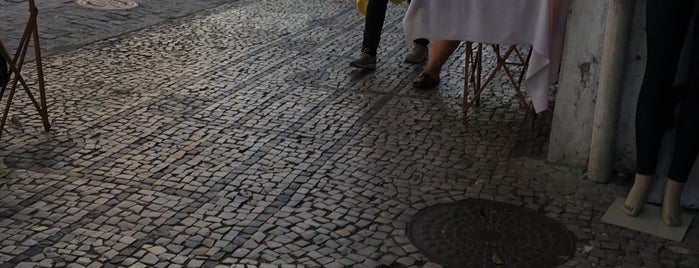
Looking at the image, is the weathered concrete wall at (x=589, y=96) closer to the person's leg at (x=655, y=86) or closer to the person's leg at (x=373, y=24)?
the person's leg at (x=655, y=86)

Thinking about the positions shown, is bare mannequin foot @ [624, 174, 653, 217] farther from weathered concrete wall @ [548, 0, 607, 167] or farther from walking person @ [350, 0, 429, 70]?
walking person @ [350, 0, 429, 70]

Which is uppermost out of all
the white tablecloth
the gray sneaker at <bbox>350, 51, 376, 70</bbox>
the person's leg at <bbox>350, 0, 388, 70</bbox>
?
the white tablecloth

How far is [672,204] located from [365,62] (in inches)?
133

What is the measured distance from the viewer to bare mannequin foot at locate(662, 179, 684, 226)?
4156 millimetres

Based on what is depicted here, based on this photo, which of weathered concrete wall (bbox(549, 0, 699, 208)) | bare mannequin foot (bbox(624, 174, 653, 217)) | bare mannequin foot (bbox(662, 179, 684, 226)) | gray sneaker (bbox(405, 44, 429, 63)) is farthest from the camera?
gray sneaker (bbox(405, 44, 429, 63))

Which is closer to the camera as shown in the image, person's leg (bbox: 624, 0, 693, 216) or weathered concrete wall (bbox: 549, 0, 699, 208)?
person's leg (bbox: 624, 0, 693, 216)

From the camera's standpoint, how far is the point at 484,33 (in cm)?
527

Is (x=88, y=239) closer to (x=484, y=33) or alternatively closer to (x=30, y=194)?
(x=30, y=194)

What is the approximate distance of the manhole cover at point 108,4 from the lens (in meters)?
9.41

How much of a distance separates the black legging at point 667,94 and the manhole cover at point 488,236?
26.2 inches

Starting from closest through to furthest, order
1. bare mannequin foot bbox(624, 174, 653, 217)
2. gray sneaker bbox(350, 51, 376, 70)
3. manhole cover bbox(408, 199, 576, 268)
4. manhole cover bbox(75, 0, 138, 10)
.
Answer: manhole cover bbox(408, 199, 576, 268) → bare mannequin foot bbox(624, 174, 653, 217) → gray sneaker bbox(350, 51, 376, 70) → manhole cover bbox(75, 0, 138, 10)

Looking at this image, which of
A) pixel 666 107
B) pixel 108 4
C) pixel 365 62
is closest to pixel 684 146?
pixel 666 107

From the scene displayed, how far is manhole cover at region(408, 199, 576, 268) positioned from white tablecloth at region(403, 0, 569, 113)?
3.67 ft

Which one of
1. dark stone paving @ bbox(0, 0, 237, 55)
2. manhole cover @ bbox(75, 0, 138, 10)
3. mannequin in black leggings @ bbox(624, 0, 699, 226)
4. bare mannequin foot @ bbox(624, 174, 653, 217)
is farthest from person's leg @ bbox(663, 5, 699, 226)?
manhole cover @ bbox(75, 0, 138, 10)
